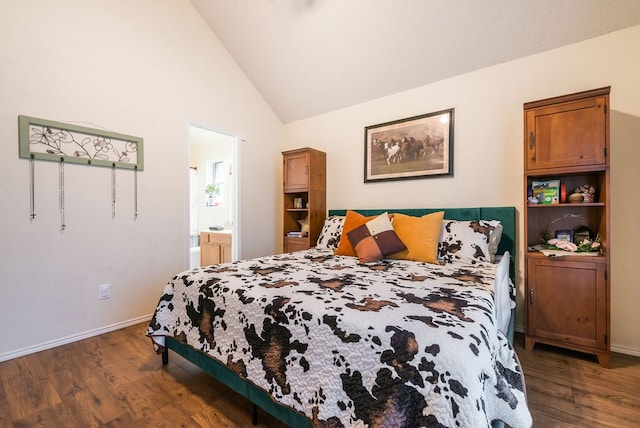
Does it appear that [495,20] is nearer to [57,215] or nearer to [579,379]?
[579,379]

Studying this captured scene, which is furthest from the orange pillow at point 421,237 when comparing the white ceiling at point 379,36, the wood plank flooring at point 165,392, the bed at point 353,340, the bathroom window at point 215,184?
the bathroom window at point 215,184

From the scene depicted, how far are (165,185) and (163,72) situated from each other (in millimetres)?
1158

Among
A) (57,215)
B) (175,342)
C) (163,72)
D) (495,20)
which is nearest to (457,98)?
(495,20)

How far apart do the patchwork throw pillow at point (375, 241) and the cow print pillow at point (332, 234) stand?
49cm

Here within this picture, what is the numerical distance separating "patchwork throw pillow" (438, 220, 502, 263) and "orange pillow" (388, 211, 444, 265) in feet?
0.29

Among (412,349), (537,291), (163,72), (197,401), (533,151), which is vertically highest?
(163,72)

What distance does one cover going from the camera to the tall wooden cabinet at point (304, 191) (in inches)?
141

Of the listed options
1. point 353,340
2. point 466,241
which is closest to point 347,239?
point 466,241

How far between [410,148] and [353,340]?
2.49 metres

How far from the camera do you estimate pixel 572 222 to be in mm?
2309

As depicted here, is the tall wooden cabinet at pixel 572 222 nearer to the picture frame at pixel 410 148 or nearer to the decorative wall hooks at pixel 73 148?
the picture frame at pixel 410 148

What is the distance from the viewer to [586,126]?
6.54 feet

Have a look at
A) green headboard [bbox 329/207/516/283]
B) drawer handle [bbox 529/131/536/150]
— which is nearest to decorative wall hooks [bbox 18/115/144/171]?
green headboard [bbox 329/207/516/283]

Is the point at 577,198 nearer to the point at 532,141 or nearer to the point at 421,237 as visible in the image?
the point at 532,141
